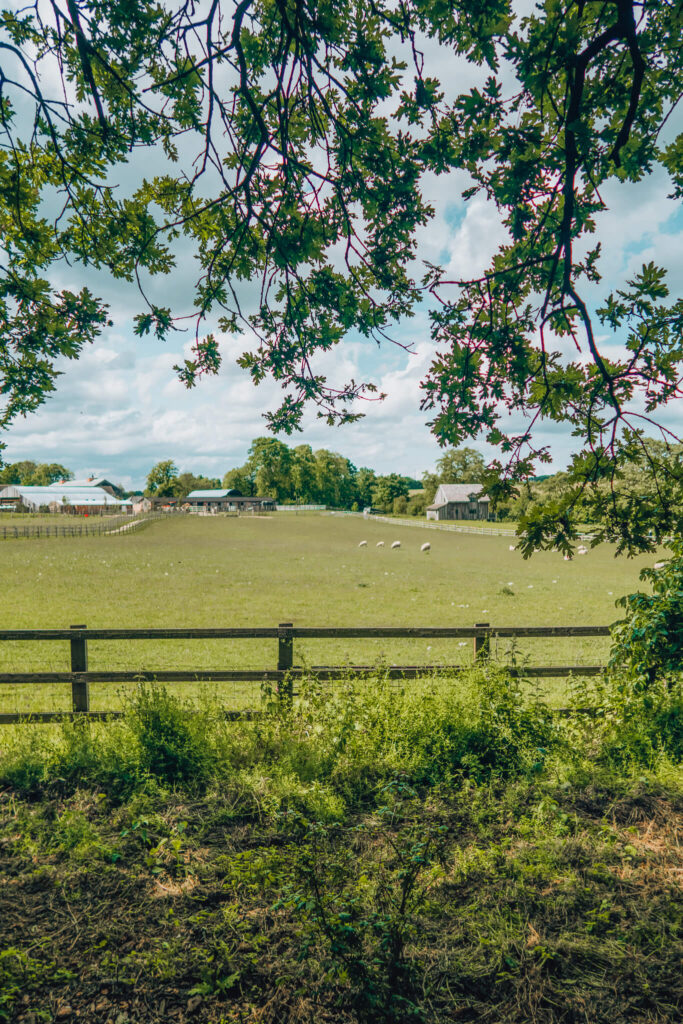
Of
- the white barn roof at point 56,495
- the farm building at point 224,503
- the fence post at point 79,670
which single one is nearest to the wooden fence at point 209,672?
the fence post at point 79,670

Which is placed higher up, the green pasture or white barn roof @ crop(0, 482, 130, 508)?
white barn roof @ crop(0, 482, 130, 508)

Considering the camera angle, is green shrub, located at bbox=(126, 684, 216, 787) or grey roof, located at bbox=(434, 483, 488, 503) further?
grey roof, located at bbox=(434, 483, 488, 503)

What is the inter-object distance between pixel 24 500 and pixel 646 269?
132286 millimetres

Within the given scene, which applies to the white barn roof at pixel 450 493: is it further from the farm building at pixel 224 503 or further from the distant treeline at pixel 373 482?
the farm building at pixel 224 503

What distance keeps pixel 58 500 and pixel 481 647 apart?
133 metres

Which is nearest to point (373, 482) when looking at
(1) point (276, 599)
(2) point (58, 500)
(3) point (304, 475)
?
(3) point (304, 475)

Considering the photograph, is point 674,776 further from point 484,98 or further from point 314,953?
point 484,98

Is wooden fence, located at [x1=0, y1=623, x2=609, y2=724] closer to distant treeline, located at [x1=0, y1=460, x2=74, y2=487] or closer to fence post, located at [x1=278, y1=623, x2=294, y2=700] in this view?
fence post, located at [x1=278, y1=623, x2=294, y2=700]

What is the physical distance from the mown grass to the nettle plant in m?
0.40

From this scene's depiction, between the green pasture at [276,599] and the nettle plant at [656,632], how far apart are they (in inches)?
37.4

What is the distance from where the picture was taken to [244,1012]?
2697 mm

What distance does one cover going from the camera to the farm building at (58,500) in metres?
A: 115

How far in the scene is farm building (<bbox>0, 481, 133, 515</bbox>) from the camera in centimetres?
11512

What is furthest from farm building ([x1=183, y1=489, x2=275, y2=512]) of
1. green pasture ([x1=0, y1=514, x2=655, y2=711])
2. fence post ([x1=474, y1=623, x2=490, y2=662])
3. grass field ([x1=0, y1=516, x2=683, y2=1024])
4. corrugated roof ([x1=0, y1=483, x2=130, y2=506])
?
grass field ([x1=0, y1=516, x2=683, y2=1024])
